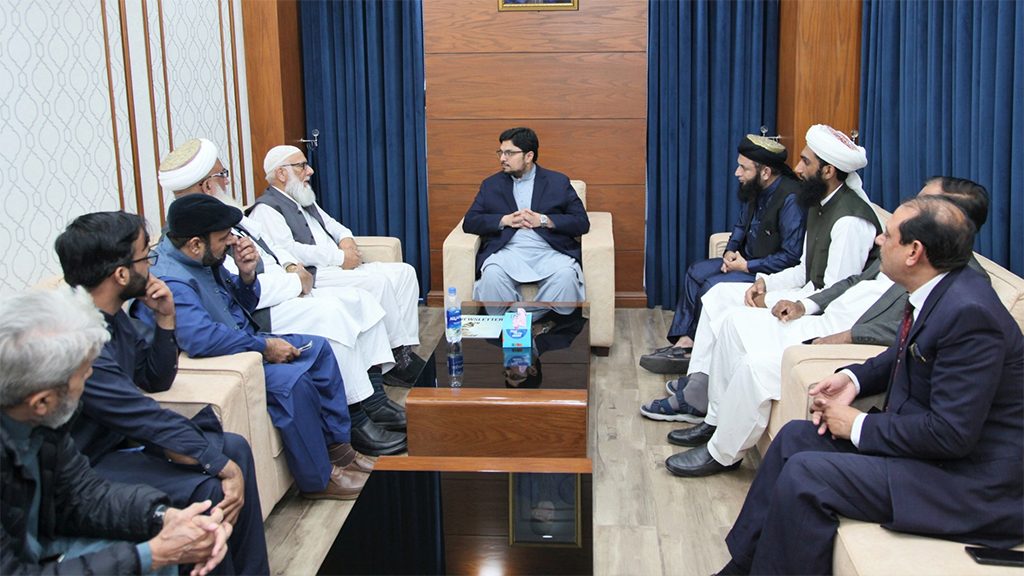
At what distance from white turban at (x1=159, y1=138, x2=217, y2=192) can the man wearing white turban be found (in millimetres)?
2174

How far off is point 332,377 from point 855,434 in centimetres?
189

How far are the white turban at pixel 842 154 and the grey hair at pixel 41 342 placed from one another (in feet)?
9.71

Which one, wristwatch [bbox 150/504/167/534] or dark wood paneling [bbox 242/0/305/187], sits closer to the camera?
wristwatch [bbox 150/504/167/534]

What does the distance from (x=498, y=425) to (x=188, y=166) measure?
5.71 feet

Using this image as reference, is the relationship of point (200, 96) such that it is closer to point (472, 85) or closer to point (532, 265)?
point (472, 85)

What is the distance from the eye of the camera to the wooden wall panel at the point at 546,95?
17.8 ft

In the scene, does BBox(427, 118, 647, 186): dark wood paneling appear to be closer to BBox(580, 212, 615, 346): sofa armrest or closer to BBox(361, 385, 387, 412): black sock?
BBox(580, 212, 615, 346): sofa armrest

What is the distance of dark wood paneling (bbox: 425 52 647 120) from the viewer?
5453mm

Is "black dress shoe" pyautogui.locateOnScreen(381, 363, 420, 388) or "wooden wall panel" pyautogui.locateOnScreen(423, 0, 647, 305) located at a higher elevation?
"wooden wall panel" pyautogui.locateOnScreen(423, 0, 647, 305)

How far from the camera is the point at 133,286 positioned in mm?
2473

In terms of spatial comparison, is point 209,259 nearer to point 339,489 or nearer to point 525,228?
point 339,489

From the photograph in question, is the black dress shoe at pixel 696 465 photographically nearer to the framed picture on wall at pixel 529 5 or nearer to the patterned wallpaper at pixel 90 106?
the patterned wallpaper at pixel 90 106

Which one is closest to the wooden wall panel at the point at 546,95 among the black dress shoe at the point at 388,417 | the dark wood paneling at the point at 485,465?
the black dress shoe at the point at 388,417

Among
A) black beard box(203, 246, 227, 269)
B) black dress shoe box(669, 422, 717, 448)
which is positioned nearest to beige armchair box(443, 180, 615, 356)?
black dress shoe box(669, 422, 717, 448)
